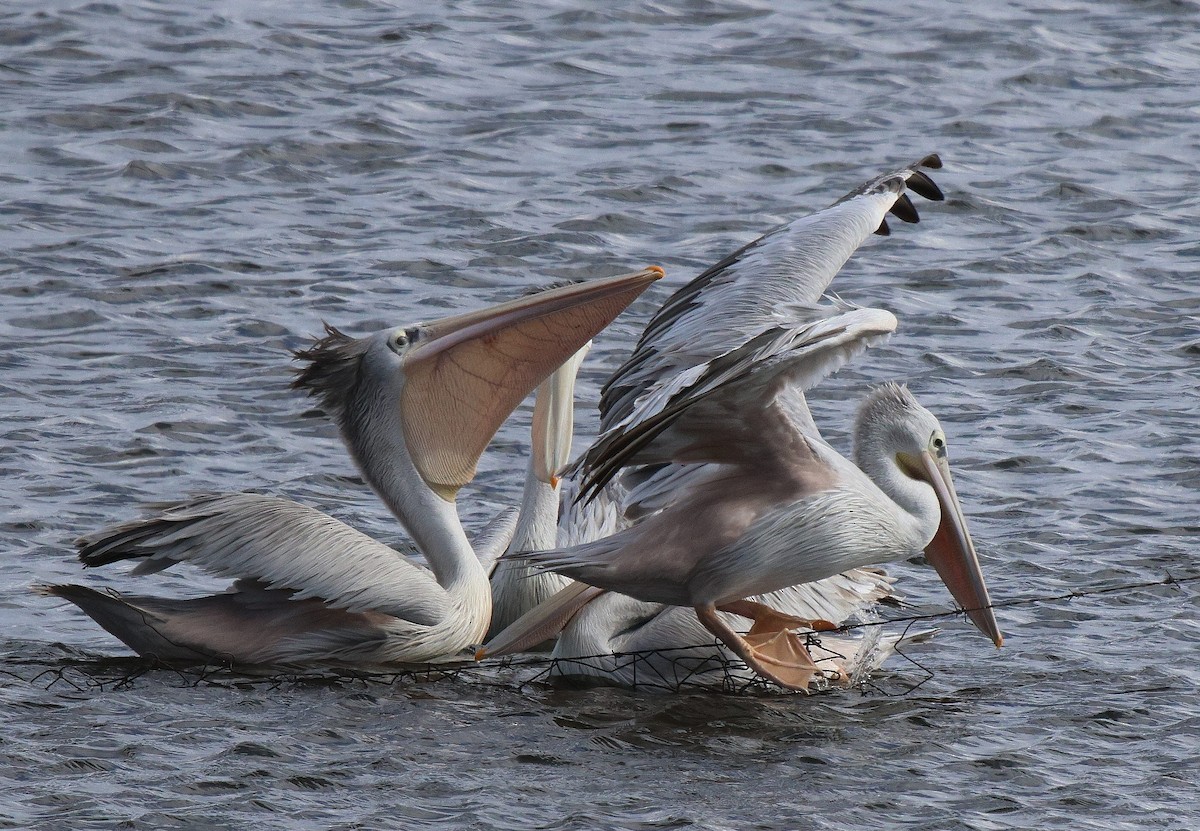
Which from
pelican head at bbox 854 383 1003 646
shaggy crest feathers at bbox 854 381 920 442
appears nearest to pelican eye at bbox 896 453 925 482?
pelican head at bbox 854 383 1003 646

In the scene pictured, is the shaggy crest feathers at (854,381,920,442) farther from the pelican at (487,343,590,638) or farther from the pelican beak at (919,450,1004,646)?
the pelican at (487,343,590,638)

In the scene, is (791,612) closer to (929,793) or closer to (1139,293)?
(929,793)

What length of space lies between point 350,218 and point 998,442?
3.34 metres

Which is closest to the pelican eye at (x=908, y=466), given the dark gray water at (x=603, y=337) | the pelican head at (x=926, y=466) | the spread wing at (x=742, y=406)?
the pelican head at (x=926, y=466)

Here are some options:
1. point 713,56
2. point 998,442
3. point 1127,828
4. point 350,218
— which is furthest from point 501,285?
point 1127,828

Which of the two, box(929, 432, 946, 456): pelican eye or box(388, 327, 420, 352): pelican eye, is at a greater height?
box(388, 327, 420, 352): pelican eye

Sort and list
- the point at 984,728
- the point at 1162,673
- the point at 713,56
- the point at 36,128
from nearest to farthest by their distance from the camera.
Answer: the point at 984,728 < the point at 1162,673 < the point at 36,128 < the point at 713,56

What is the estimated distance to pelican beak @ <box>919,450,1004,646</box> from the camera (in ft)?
17.3

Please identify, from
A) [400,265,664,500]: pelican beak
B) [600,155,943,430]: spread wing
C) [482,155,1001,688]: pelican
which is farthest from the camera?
[400,265,664,500]: pelican beak

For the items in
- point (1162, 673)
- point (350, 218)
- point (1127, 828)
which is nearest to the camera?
point (1127, 828)

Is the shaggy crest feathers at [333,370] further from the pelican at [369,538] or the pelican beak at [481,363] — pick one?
the pelican beak at [481,363]

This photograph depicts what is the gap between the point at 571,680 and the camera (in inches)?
201

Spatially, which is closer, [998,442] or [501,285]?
[998,442]

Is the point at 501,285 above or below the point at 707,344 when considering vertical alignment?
below
